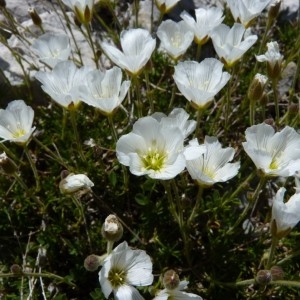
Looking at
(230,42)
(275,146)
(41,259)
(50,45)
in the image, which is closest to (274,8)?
(230,42)

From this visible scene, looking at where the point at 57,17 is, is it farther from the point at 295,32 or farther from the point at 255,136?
the point at 255,136

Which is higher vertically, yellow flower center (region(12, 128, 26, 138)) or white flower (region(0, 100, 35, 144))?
white flower (region(0, 100, 35, 144))

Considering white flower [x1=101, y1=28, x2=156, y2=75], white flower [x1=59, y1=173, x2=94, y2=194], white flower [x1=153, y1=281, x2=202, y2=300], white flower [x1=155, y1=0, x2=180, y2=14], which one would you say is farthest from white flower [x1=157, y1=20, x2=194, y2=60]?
white flower [x1=153, y1=281, x2=202, y2=300]

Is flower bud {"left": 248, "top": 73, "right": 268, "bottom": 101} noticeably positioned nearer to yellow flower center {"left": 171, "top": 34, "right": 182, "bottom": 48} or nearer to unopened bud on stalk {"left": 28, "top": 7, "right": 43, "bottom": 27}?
yellow flower center {"left": 171, "top": 34, "right": 182, "bottom": 48}

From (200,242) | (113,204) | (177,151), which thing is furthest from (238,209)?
(177,151)

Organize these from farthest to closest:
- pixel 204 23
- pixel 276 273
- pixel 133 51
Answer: pixel 204 23 < pixel 133 51 < pixel 276 273

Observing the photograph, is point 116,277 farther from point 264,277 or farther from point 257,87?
point 257,87

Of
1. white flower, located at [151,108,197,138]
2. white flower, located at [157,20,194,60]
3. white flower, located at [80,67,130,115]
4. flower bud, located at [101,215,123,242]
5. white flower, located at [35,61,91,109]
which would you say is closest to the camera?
flower bud, located at [101,215,123,242]

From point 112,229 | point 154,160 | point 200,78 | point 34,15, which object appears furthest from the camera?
point 34,15
